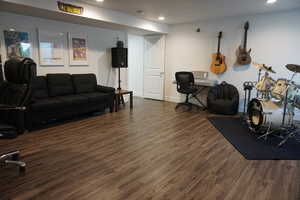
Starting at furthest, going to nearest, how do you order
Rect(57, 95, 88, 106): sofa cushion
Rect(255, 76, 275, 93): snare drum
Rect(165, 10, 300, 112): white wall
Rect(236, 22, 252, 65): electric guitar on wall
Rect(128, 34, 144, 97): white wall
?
Rect(128, 34, 144, 97): white wall, Rect(236, 22, 252, 65): electric guitar on wall, Rect(165, 10, 300, 112): white wall, Rect(57, 95, 88, 106): sofa cushion, Rect(255, 76, 275, 93): snare drum

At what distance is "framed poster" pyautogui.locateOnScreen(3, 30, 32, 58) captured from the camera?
3.86 meters

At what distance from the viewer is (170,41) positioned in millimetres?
6414

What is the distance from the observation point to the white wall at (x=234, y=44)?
4.62m

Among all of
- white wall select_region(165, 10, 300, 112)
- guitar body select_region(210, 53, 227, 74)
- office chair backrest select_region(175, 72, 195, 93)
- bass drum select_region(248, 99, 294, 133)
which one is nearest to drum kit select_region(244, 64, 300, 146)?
bass drum select_region(248, 99, 294, 133)

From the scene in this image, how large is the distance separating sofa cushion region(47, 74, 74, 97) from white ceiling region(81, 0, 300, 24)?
1.76 m

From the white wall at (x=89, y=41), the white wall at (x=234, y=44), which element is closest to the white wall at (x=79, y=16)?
the white wall at (x=89, y=41)

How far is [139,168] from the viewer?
96.6 inches

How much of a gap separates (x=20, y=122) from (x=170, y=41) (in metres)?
5.16

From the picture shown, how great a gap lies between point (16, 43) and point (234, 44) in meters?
5.01

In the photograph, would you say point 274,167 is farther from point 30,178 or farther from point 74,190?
point 30,178

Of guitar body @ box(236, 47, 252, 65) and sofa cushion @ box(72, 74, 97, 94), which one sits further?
guitar body @ box(236, 47, 252, 65)

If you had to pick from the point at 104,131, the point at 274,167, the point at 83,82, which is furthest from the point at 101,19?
the point at 274,167

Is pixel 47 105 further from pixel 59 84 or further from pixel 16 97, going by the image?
pixel 16 97

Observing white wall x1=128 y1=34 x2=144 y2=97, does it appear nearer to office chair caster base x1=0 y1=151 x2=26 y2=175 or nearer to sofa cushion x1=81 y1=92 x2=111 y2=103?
sofa cushion x1=81 y1=92 x2=111 y2=103
